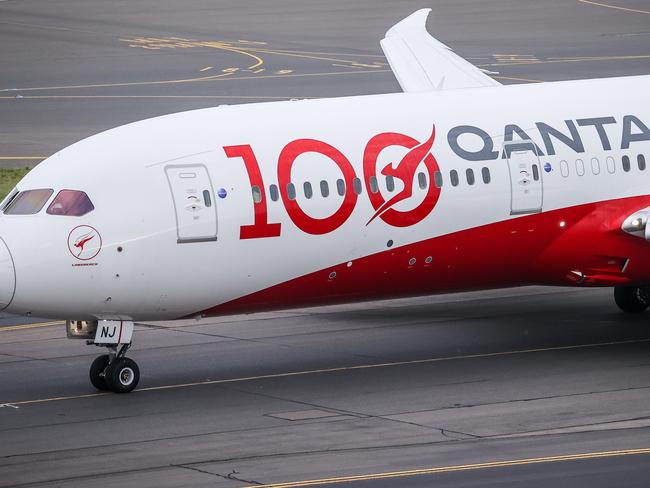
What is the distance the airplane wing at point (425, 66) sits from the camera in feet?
127

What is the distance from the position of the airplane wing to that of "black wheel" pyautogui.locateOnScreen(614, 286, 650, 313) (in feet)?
21.8

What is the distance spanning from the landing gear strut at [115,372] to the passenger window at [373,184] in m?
5.15

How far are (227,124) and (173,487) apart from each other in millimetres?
8478

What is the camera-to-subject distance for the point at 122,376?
27250mm

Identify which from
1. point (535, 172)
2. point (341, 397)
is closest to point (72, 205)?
point (341, 397)

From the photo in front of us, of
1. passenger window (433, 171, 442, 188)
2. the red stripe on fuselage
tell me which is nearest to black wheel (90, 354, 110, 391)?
the red stripe on fuselage

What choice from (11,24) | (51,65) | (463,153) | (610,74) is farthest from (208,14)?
(463,153)

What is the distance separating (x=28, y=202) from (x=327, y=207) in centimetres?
521

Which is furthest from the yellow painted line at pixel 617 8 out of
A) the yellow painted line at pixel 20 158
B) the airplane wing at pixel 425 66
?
the airplane wing at pixel 425 66

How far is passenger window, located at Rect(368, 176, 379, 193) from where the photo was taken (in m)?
28.0

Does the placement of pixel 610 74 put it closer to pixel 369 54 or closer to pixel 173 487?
pixel 369 54

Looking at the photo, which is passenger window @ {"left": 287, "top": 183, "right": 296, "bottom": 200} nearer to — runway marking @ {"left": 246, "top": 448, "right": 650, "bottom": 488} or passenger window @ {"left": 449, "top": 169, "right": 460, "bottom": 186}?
passenger window @ {"left": 449, "top": 169, "right": 460, "bottom": 186}

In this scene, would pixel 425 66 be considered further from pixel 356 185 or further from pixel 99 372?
pixel 99 372

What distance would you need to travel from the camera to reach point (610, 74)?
6488 cm
